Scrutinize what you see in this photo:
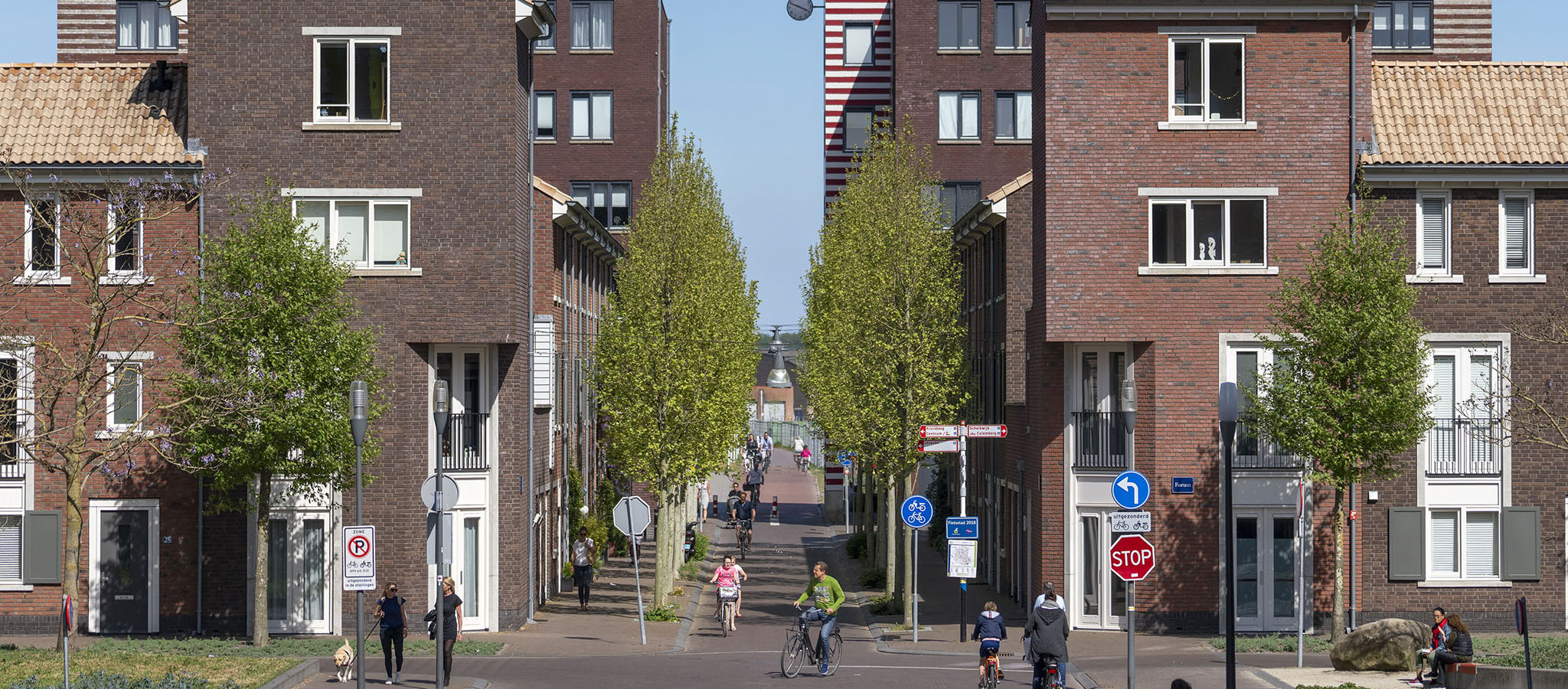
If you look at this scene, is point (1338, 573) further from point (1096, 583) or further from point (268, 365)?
point (268, 365)

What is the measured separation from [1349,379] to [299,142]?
1861 cm

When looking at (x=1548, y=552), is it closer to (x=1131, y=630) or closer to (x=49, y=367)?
(x=1131, y=630)

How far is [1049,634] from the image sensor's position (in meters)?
20.3

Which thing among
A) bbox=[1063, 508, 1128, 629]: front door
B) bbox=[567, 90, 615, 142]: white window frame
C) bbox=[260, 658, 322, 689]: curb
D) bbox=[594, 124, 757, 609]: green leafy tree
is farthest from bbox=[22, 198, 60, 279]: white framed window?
bbox=[567, 90, 615, 142]: white window frame

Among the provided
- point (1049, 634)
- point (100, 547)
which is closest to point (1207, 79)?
point (1049, 634)

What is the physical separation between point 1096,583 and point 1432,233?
8.82 metres

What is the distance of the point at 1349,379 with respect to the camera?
26250 millimetres

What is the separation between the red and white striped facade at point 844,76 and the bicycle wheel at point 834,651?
1686 inches

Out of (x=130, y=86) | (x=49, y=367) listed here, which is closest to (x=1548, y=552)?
(x=49, y=367)

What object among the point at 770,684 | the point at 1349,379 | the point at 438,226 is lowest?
the point at 770,684

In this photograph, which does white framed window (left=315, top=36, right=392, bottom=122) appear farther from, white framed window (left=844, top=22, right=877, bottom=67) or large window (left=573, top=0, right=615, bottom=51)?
white framed window (left=844, top=22, right=877, bottom=67)

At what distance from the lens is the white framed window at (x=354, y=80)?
92.8 ft

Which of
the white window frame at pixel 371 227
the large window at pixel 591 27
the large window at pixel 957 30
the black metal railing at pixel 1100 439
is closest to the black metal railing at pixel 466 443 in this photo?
the white window frame at pixel 371 227

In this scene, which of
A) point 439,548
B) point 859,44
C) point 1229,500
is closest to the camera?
point 1229,500
